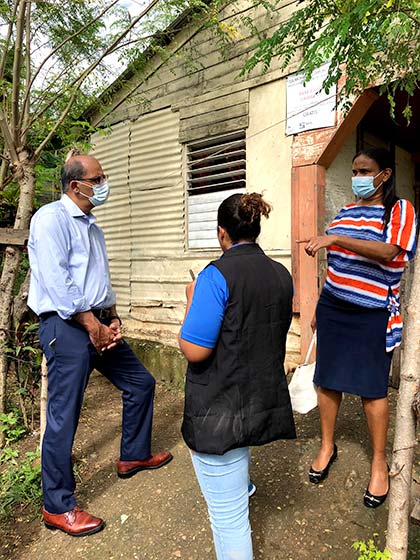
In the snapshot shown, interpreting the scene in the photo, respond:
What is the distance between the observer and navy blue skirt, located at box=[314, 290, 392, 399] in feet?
8.00

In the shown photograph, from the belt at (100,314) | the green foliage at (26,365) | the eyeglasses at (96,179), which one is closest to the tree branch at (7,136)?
the eyeglasses at (96,179)

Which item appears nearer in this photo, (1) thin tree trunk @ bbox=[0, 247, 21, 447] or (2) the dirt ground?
(2) the dirt ground

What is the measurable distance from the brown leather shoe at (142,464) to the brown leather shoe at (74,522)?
497 mm

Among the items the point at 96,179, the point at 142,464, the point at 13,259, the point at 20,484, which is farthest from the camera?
the point at 13,259

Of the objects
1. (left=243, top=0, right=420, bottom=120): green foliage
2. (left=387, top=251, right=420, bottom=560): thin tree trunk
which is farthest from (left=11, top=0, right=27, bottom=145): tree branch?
(left=387, top=251, right=420, bottom=560): thin tree trunk

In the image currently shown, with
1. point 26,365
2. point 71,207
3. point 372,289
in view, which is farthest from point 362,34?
point 26,365

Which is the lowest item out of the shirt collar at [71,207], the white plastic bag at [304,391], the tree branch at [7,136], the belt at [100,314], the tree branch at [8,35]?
the white plastic bag at [304,391]

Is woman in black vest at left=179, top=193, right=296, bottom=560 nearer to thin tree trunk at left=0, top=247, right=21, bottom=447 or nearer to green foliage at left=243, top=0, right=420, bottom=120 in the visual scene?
green foliage at left=243, top=0, right=420, bottom=120

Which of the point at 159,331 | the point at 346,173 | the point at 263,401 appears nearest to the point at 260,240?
the point at 346,173

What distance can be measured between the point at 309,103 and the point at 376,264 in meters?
2.56

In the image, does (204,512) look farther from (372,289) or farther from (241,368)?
(372,289)

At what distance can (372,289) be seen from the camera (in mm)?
2406

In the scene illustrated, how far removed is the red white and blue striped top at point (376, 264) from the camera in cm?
233

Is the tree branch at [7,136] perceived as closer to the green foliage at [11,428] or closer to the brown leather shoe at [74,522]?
the green foliage at [11,428]
